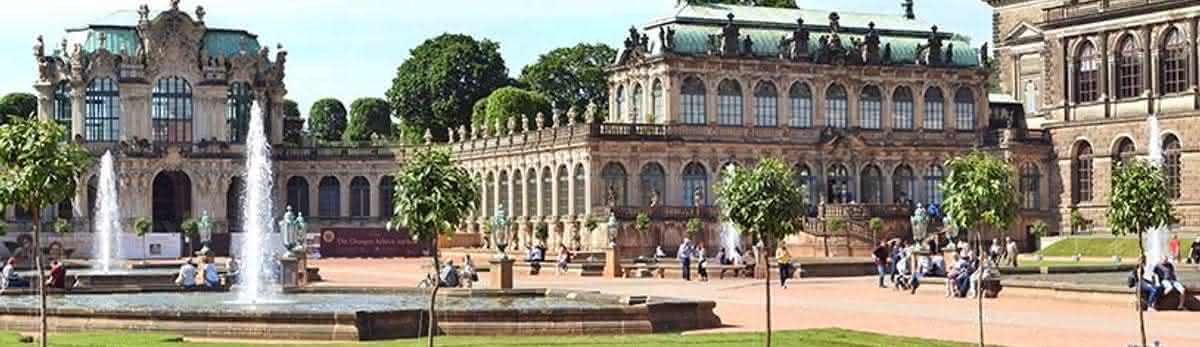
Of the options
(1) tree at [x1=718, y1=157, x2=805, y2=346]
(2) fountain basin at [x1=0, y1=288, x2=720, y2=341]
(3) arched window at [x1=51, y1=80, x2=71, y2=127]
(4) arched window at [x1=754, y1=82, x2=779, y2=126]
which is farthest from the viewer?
(3) arched window at [x1=51, y1=80, x2=71, y2=127]

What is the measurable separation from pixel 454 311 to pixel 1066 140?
67934 mm

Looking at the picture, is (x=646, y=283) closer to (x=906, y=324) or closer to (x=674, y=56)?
(x=906, y=324)

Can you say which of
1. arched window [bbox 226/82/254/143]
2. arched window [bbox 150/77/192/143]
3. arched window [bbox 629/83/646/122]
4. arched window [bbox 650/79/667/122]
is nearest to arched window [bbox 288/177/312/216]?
arched window [bbox 226/82/254/143]

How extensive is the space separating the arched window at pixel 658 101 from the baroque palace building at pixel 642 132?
115 millimetres

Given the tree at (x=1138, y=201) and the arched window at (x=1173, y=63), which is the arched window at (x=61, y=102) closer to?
the arched window at (x=1173, y=63)

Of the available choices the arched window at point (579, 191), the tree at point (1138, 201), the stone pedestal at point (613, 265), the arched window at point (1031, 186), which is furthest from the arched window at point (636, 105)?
the tree at point (1138, 201)

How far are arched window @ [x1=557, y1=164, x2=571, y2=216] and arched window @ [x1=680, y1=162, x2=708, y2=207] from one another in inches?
225

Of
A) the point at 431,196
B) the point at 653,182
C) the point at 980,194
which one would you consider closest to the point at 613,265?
the point at 653,182

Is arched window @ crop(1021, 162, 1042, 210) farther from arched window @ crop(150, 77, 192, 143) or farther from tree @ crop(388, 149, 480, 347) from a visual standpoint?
tree @ crop(388, 149, 480, 347)

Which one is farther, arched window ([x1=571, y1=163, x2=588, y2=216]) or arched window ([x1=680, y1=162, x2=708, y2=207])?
arched window ([x1=680, y1=162, x2=708, y2=207])

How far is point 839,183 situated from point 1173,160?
1873cm

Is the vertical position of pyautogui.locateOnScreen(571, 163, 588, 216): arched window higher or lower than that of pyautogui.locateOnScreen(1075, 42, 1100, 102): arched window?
lower

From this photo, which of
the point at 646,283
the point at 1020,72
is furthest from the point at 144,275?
the point at 1020,72

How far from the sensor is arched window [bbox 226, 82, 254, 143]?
4833 inches
